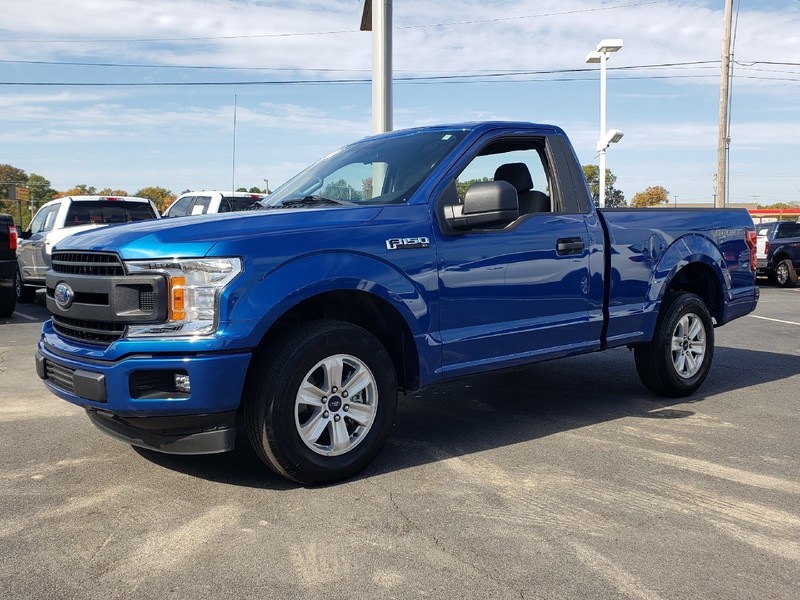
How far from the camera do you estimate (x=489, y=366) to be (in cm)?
477

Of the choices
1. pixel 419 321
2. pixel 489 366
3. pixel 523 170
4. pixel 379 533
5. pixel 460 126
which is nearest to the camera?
pixel 379 533

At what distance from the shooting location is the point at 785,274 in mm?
20484

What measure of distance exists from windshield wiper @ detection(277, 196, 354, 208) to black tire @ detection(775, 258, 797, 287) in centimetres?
1871

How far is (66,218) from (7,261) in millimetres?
1555

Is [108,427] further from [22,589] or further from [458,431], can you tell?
[458,431]

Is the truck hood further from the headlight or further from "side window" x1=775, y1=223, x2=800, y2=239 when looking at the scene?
"side window" x1=775, y1=223, x2=800, y2=239

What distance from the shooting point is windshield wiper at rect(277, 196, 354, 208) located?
4.74 meters

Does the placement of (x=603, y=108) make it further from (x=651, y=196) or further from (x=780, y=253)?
(x=651, y=196)

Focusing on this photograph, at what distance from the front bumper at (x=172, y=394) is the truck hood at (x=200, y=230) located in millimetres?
513

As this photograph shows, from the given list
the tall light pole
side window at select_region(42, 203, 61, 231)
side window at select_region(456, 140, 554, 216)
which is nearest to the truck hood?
side window at select_region(456, 140, 554, 216)

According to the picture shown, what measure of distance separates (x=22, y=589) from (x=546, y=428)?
3.37 meters

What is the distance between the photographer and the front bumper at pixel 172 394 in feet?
11.9

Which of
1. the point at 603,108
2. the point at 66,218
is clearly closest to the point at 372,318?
the point at 66,218

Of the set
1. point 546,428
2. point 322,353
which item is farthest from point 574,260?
point 322,353
